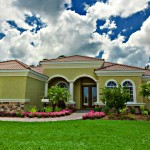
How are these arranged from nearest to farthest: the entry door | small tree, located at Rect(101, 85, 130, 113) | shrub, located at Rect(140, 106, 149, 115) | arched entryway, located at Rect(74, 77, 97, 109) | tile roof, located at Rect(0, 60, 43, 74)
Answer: small tree, located at Rect(101, 85, 130, 113) < shrub, located at Rect(140, 106, 149, 115) < tile roof, located at Rect(0, 60, 43, 74) < arched entryway, located at Rect(74, 77, 97, 109) < the entry door

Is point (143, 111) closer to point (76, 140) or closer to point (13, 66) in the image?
point (76, 140)

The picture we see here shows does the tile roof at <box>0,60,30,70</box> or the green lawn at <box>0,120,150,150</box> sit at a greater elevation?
the tile roof at <box>0,60,30,70</box>

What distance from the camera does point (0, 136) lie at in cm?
762

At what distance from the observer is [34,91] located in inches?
697

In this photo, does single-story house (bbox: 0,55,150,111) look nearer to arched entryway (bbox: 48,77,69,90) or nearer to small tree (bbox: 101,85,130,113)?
arched entryway (bbox: 48,77,69,90)

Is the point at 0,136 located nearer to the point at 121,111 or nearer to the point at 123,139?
the point at 123,139

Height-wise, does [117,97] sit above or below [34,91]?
below

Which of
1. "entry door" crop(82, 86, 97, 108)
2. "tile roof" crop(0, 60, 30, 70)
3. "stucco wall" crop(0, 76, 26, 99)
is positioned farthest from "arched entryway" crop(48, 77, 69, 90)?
"stucco wall" crop(0, 76, 26, 99)

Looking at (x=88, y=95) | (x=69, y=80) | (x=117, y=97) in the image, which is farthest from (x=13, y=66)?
(x=117, y=97)

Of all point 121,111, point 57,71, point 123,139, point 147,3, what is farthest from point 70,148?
point 57,71

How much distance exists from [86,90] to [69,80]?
2.83 meters

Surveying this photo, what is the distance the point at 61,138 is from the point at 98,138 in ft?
4.91

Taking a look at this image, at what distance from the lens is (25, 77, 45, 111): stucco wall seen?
1623 cm

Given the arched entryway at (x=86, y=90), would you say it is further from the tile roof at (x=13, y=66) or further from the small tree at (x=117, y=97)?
the small tree at (x=117, y=97)
